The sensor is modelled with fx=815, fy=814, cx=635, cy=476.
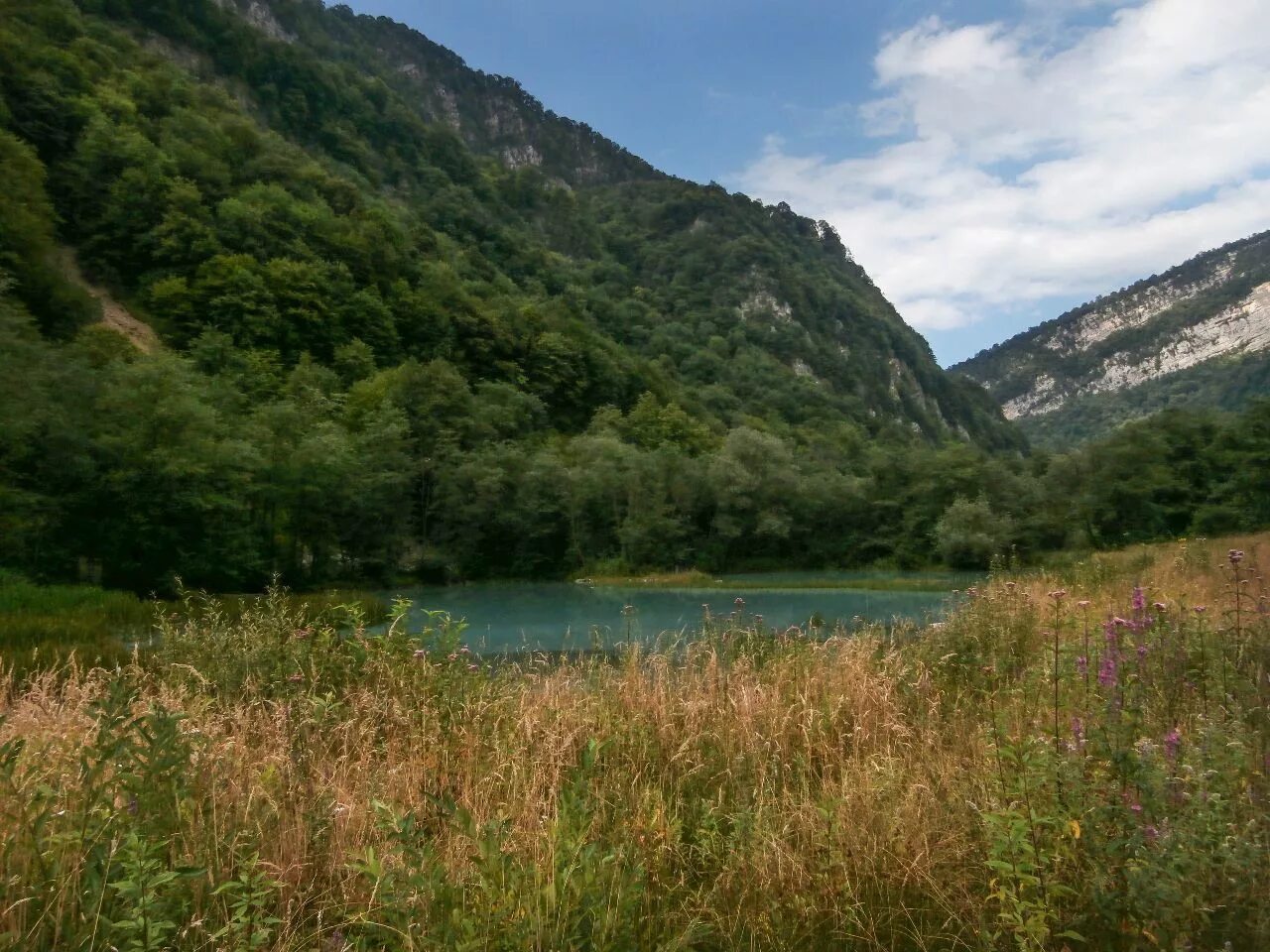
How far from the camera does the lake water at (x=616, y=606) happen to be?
19.6 metres

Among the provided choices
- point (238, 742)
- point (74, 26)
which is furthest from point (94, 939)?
point (74, 26)

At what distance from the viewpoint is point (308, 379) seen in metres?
53.6

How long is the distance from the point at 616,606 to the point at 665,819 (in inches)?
1064

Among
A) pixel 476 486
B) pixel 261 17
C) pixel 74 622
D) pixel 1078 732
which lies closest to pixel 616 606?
pixel 74 622

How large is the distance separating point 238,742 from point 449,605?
28.5 m

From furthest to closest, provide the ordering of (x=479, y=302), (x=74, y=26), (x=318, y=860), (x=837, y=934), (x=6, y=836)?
(x=479, y=302) → (x=74, y=26) → (x=318, y=860) → (x=837, y=934) → (x=6, y=836)

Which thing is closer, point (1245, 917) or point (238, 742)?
point (1245, 917)

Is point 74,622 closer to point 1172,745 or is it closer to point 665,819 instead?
point 665,819

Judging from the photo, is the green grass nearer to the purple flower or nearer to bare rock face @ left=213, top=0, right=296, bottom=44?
the purple flower

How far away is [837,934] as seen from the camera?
267 cm

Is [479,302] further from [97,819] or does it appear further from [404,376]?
[97,819]

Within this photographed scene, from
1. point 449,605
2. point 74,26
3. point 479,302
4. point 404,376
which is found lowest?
point 449,605

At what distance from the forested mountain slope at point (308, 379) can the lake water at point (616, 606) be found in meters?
6.61

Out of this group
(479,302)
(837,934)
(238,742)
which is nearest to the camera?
(837,934)
